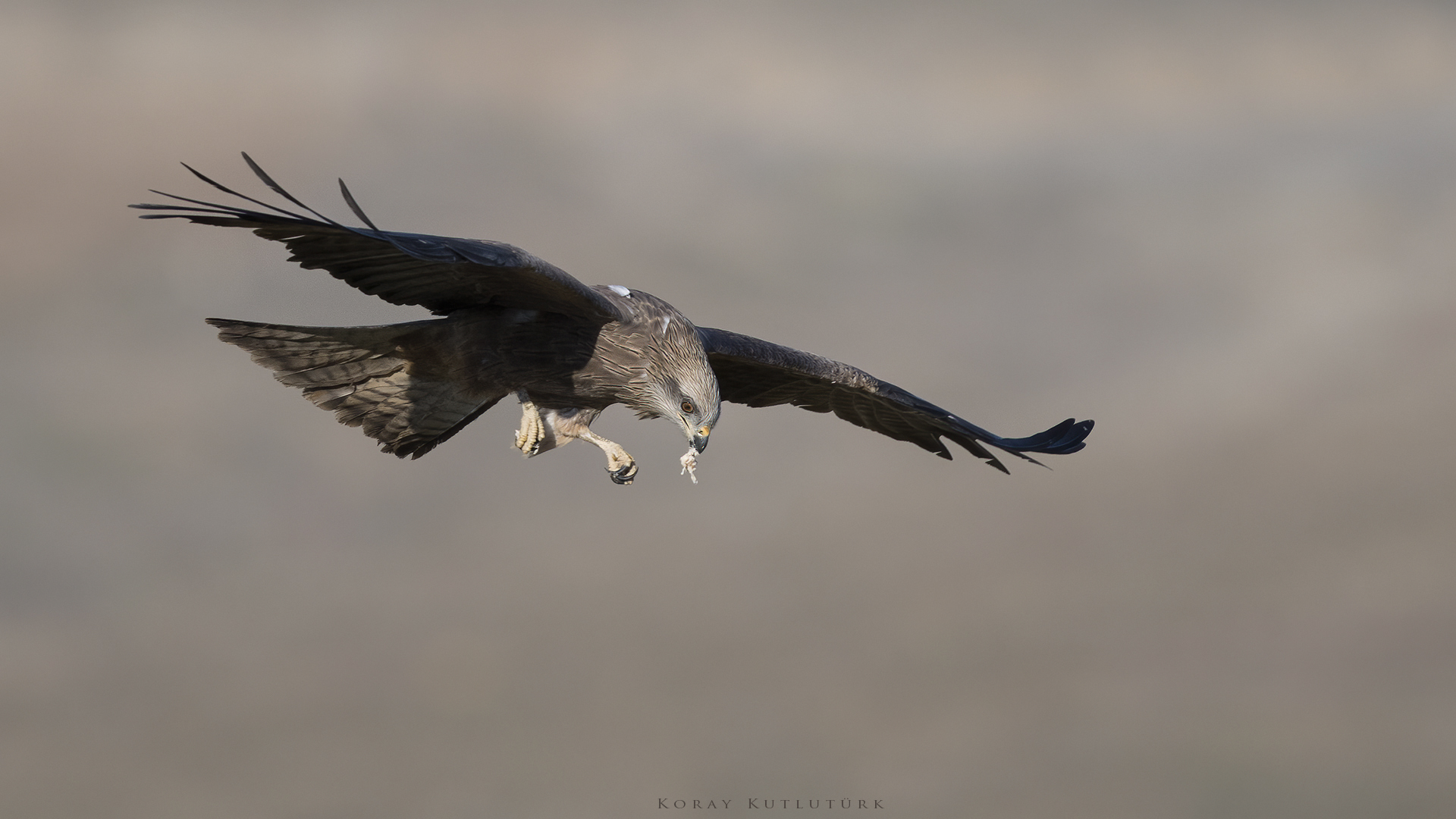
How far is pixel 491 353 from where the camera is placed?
11023mm

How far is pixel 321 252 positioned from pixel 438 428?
7.92 ft

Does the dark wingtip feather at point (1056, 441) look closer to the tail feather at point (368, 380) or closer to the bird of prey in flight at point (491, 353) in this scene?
the bird of prey in flight at point (491, 353)

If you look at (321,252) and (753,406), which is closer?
(321,252)

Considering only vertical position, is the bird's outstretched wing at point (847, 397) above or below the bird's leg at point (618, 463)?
above

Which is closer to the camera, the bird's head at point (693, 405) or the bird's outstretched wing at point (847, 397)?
the bird's head at point (693, 405)

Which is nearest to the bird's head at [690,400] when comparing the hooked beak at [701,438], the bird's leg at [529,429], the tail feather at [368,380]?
the hooked beak at [701,438]

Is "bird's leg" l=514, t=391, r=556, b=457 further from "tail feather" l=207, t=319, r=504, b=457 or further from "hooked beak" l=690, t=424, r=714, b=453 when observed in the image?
"hooked beak" l=690, t=424, r=714, b=453

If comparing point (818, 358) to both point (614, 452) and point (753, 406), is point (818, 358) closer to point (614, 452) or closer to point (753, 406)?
point (753, 406)

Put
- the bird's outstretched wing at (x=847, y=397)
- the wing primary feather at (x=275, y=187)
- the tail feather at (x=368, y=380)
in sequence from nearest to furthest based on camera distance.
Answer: the wing primary feather at (x=275, y=187), the tail feather at (x=368, y=380), the bird's outstretched wing at (x=847, y=397)

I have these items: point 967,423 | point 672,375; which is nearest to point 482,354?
point 672,375

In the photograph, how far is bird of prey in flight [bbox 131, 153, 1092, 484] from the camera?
33.7 ft

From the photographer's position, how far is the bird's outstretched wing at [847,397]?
1245 cm

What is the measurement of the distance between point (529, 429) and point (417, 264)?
1670mm

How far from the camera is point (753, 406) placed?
538 inches
